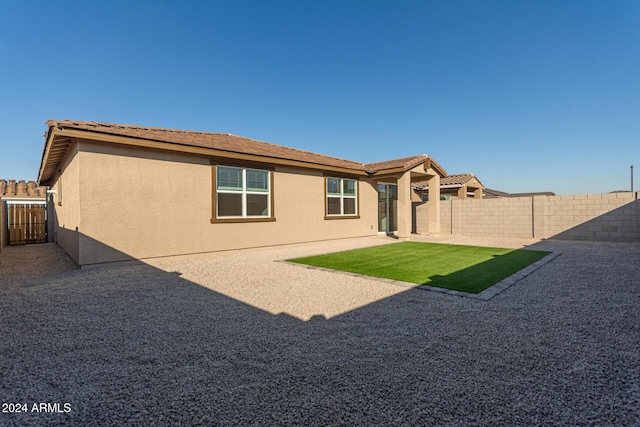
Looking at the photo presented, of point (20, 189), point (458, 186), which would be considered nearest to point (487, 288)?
point (458, 186)

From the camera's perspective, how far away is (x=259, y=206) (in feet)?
31.4

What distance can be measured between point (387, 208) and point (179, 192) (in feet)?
35.4

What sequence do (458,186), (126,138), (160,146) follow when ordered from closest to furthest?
1. (126,138)
2. (160,146)
3. (458,186)

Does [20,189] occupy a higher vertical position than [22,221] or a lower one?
higher

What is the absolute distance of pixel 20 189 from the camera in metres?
16.2

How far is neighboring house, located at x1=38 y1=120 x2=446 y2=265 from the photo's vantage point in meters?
6.56

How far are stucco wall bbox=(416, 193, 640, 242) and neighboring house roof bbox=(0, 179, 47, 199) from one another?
76.5 feet

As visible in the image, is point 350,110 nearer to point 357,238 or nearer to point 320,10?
point 320,10

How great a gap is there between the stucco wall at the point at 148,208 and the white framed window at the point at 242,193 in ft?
0.98

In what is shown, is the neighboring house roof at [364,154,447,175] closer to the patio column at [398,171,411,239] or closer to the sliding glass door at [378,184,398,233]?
the patio column at [398,171,411,239]

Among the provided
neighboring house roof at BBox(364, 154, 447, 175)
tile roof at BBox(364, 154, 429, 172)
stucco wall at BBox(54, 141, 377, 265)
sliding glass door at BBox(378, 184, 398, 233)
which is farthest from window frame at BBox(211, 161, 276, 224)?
sliding glass door at BBox(378, 184, 398, 233)

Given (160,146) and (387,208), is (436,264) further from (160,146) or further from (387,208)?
(387,208)

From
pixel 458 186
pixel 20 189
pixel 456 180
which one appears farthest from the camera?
pixel 456 180

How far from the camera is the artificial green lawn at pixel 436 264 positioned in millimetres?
5361
